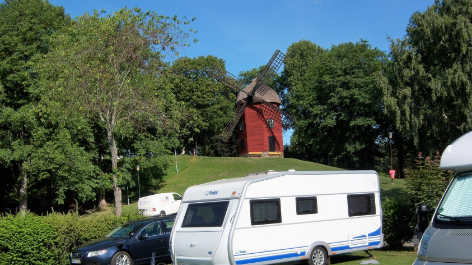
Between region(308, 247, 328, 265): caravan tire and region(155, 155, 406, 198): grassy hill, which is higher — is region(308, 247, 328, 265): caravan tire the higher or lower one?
the lower one

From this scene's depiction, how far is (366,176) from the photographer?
1320cm

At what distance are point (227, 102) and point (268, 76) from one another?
7.77 meters

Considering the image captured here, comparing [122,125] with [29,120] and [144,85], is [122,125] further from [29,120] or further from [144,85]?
[29,120]

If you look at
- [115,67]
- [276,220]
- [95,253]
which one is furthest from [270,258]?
[115,67]

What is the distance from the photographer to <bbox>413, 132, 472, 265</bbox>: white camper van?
14.5 ft

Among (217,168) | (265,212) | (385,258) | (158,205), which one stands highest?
(217,168)

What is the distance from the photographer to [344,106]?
2222 inches

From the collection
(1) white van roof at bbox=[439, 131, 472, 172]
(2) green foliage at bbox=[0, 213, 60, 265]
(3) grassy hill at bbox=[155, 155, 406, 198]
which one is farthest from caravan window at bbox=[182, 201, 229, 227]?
(3) grassy hill at bbox=[155, 155, 406, 198]

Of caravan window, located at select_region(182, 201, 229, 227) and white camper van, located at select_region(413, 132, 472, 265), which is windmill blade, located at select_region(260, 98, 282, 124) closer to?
caravan window, located at select_region(182, 201, 229, 227)

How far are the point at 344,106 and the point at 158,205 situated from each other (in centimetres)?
3459

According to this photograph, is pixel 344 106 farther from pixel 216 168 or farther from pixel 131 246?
pixel 131 246

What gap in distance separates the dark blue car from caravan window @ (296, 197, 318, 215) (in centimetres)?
497

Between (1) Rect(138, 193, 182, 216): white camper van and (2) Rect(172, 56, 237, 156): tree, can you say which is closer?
(1) Rect(138, 193, 182, 216): white camper van

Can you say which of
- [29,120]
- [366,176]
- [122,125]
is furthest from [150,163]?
[366,176]
